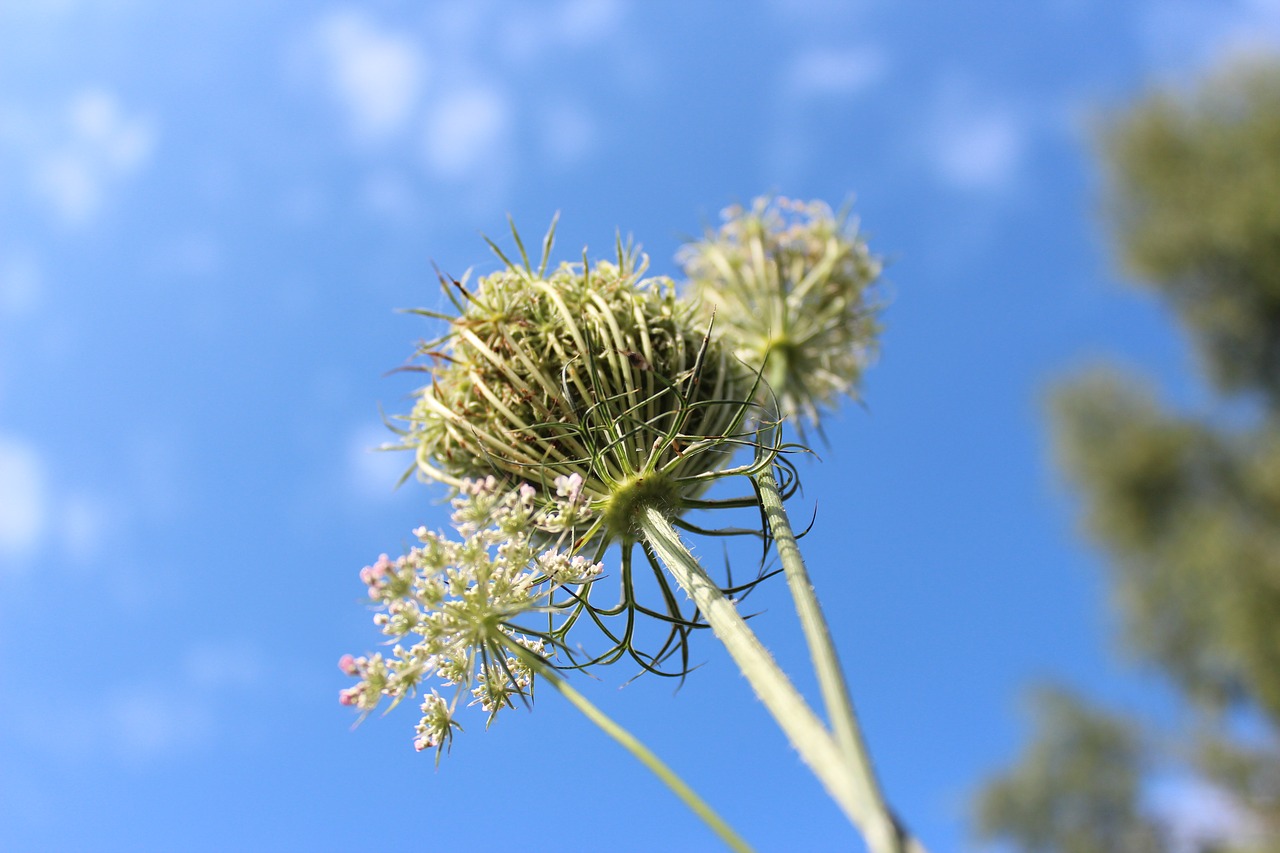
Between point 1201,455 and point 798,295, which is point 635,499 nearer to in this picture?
point 798,295

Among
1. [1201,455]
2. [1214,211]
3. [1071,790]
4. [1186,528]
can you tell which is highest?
[1214,211]

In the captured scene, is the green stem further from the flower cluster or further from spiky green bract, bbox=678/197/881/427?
spiky green bract, bbox=678/197/881/427

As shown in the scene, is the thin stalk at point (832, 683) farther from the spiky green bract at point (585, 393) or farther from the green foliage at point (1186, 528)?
the green foliage at point (1186, 528)

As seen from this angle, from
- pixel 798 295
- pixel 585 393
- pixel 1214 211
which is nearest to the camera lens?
pixel 585 393

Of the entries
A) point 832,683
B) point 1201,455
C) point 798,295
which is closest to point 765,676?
point 832,683

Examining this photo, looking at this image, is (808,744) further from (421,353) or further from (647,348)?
(421,353)

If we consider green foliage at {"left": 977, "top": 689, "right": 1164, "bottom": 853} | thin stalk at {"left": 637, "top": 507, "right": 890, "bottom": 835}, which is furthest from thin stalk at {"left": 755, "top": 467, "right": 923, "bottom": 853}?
green foliage at {"left": 977, "top": 689, "right": 1164, "bottom": 853}
